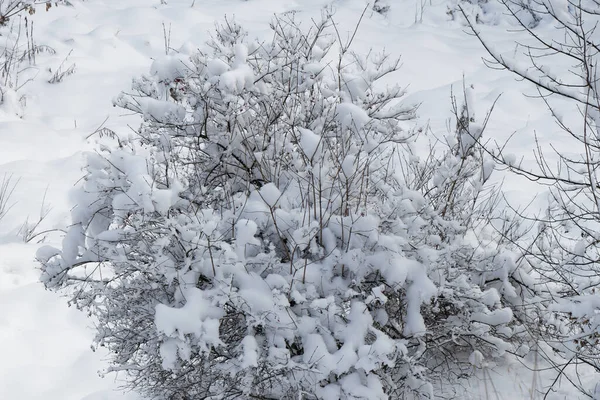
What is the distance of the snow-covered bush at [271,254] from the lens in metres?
2.24

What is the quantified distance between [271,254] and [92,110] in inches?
191

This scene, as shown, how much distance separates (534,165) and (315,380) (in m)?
4.51

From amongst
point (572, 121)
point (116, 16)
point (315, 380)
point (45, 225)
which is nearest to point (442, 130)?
point (572, 121)

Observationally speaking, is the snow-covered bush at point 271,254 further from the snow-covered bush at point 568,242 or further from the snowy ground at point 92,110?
the snowy ground at point 92,110

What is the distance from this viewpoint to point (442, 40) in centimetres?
987

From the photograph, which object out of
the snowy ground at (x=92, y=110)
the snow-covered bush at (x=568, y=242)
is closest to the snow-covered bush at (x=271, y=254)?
the snow-covered bush at (x=568, y=242)

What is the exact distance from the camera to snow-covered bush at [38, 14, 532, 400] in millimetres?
2236

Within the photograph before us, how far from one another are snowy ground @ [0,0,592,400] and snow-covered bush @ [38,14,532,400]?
0.44 meters

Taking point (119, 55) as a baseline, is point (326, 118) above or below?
above

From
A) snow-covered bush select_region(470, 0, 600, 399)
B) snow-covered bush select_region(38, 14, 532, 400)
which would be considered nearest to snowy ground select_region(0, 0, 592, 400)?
snow-covered bush select_region(470, 0, 600, 399)

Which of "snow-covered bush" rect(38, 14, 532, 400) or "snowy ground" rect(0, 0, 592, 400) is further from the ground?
"snow-covered bush" rect(38, 14, 532, 400)

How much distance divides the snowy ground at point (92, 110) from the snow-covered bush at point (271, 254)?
1.46 ft

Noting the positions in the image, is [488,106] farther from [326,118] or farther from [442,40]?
[326,118]

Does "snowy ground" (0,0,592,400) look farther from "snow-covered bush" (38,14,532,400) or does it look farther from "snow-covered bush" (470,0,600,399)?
"snow-covered bush" (38,14,532,400)
